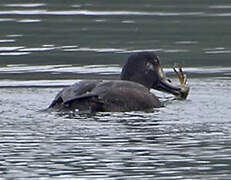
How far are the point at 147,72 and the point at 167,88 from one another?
0.98ft

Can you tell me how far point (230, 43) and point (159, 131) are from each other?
25.7ft

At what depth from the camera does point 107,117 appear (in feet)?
43.7

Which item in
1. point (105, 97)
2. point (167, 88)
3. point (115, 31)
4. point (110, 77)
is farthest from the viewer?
point (115, 31)

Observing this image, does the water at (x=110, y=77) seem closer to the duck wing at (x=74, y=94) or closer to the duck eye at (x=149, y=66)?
the duck wing at (x=74, y=94)

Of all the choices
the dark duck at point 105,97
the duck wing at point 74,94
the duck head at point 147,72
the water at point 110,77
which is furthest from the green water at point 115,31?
the duck wing at point 74,94

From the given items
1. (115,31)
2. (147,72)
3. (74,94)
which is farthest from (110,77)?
(115,31)

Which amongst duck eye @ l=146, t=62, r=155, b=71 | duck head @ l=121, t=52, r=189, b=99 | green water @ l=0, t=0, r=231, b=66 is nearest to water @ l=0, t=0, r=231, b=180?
green water @ l=0, t=0, r=231, b=66

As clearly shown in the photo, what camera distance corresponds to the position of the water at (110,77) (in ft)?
36.5

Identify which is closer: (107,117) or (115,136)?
(115,136)

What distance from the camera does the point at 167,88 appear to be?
1527 centimetres

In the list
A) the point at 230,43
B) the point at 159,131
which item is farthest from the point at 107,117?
the point at 230,43

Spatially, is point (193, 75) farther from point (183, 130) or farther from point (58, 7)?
point (58, 7)

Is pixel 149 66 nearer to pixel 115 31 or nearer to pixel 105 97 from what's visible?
pixel 105 97

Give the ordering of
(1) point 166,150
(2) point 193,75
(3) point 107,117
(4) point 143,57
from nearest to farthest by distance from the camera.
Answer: (1) point 166,150, (3) point 107,117, (4) point 143,57, (2) point 193,75
